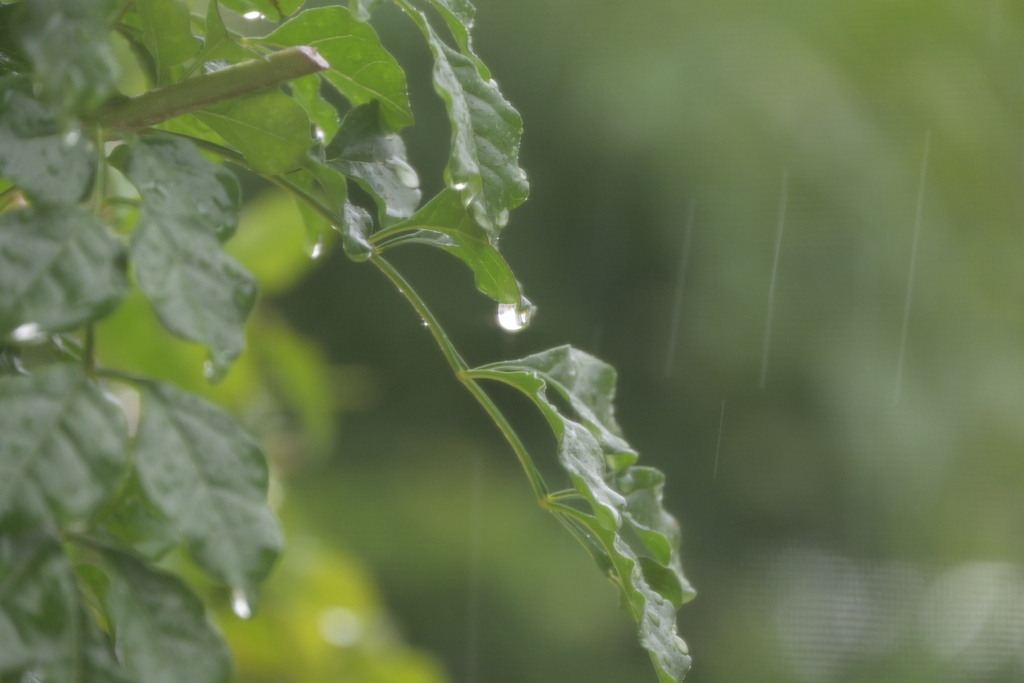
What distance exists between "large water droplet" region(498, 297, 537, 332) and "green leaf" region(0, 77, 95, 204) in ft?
0.36

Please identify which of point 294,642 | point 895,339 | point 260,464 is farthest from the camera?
point 895,339

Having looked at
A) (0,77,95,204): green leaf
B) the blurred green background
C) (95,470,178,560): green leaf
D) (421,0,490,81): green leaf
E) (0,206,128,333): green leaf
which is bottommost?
the blurred green background

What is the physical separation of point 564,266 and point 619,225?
0.50ft

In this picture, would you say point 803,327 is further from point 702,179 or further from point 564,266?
point 564,266

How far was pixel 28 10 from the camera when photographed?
155 millimetres

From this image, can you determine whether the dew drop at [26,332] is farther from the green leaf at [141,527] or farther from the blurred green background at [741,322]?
the blurred green background at [741,322]

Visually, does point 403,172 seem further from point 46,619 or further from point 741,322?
point 741,322

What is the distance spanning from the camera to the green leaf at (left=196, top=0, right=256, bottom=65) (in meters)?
0.19

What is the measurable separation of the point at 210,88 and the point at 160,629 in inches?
3.9

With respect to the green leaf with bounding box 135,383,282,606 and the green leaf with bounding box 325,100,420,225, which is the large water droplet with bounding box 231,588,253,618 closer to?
the green leaf with bounding box 135,383,282,606

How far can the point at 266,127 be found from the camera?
187 mm

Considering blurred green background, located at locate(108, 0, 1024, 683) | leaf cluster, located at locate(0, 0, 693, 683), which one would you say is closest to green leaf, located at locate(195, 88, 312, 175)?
leaf cluster, located at locate(0, 0, 693, 683)

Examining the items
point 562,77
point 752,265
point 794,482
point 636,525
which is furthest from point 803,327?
point 636,525

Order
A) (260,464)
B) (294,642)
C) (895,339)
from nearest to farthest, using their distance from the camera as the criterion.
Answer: (260,464) < (294,642) < (895,339)
